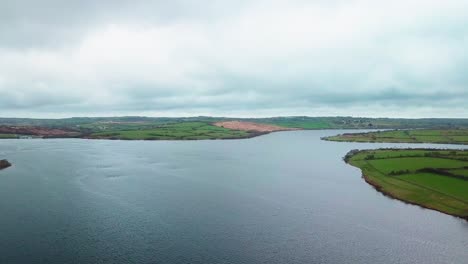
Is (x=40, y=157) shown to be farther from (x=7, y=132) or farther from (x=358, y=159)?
(x=7, y=132)

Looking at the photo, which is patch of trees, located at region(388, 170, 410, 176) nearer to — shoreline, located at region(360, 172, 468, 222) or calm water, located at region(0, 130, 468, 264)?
shoreline, located at region(360, 172, 468, 222)

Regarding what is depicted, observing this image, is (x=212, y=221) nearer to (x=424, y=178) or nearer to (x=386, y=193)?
(x=386, y=193)

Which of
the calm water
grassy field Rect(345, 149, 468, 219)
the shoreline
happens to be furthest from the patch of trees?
the calm water

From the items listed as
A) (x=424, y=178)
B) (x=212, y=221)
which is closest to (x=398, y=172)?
(x=424, y=178)

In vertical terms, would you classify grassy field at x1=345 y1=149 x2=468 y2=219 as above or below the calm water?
above


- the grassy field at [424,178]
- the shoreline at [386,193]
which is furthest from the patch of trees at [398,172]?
the shoreline at [386,193]
